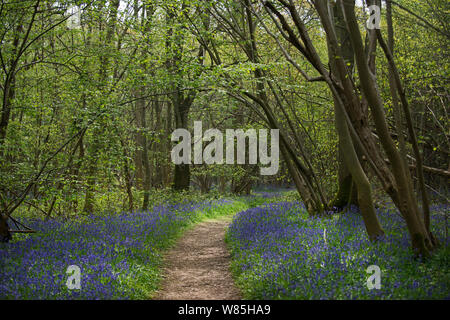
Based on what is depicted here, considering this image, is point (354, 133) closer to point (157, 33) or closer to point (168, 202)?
point (157, 33)

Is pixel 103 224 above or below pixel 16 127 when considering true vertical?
below

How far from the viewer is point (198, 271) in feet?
25.8

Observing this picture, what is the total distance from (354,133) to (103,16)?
8.93m

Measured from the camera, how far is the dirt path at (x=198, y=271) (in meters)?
6.38

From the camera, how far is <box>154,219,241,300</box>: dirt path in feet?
20.9

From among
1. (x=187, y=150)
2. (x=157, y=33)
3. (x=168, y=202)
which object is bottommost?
(x=168, y=202)

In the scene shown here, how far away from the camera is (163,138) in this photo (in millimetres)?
24609
